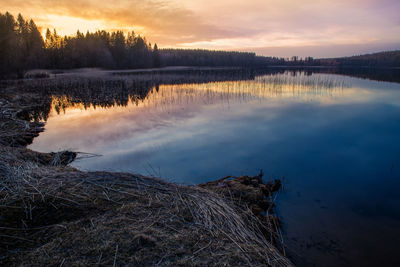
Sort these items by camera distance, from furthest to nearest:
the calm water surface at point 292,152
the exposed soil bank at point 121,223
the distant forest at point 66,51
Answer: the distant forest at point 66,51 → the calm water surface at point 292,152 → the exposed soil bank at point 121,223

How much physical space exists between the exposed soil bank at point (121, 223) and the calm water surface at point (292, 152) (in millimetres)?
1469

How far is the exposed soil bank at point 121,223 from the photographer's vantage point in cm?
284

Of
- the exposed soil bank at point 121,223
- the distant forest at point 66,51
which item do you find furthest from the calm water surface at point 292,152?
the distant forest at point 66,51

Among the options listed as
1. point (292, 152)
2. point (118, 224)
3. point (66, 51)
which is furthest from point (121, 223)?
point (66, 51)

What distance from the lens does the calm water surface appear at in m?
4.82

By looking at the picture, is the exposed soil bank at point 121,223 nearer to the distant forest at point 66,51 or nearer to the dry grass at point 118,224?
the dry grass at point 118,224

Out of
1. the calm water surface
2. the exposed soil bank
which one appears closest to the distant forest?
the calm water surface

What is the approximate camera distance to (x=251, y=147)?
9805 millimetres

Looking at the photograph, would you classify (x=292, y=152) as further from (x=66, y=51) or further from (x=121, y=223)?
(x=66, y=51)

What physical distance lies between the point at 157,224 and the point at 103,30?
102548 millimetres

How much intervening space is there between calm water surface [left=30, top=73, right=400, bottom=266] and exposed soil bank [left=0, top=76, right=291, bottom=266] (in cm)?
147

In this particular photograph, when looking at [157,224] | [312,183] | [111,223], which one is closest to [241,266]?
[157,224]

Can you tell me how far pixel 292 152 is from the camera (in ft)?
30.4

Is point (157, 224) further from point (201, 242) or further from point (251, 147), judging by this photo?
point (251, 147)
